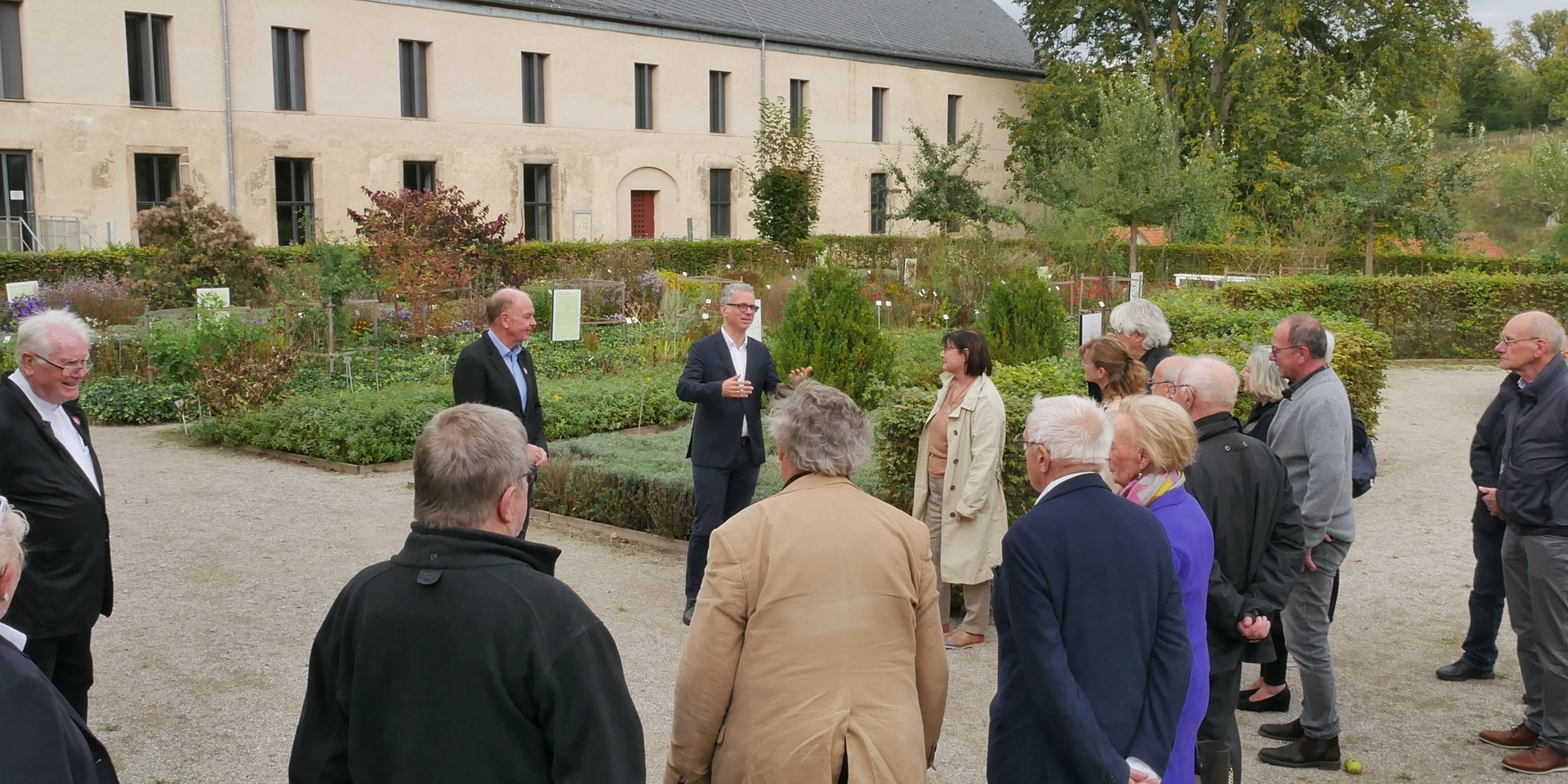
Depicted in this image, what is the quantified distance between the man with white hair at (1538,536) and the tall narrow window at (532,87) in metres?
31.4

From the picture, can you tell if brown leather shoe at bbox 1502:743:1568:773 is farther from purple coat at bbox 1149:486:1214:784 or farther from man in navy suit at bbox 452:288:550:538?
man in navy suit at bbox 452:288:550:538

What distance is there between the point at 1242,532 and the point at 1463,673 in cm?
270

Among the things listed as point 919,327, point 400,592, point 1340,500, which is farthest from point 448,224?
point 400,592

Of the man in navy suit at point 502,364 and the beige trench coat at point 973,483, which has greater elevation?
the man in navy suit at point 502,364

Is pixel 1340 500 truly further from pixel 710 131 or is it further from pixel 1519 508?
pixel 710 131

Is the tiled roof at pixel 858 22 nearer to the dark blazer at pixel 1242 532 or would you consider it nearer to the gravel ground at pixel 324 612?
the gravel ground at pixel 324 612

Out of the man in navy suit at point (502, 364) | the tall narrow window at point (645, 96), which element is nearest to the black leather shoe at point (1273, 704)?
the man in navy suit at point (502, 364)

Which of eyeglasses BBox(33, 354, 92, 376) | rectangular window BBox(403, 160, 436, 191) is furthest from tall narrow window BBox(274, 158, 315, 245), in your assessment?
eyeglasses BBox(33, 354, 92, 376)

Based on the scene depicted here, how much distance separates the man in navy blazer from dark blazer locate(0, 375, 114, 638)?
3.13m

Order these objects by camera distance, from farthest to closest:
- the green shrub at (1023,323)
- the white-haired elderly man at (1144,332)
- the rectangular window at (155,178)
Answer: the rectangular window at (155,178)
the green shrub at (1023,323)
the white-haired elderly man at (1144,332)

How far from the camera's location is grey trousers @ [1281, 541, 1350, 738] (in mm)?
4949

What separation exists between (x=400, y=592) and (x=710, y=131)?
36.7m

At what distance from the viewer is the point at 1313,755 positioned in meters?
4.93

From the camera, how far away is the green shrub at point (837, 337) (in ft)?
36.8
